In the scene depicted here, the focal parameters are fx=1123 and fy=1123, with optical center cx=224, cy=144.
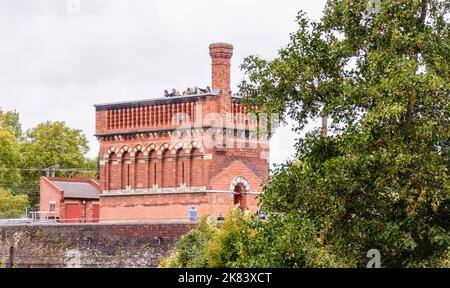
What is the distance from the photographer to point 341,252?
21.6 m

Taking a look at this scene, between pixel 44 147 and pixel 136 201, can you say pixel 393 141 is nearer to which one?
pixel 136 201

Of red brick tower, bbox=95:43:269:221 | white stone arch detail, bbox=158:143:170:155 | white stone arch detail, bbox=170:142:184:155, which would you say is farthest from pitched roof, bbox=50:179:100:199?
white stone arch detail, bbox=170:142:184:155

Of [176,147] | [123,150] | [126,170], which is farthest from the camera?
[123,150]

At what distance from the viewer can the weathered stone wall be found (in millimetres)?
42500

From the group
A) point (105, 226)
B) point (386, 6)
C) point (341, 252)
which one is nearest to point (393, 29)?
point (386, 6)

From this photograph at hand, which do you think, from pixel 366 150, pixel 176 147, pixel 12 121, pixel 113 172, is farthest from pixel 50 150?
pixel 366 150

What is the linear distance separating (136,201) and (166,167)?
259cm

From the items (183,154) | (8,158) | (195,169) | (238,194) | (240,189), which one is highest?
(8,158)

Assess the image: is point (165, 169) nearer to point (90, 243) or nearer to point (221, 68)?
point (221, 68)

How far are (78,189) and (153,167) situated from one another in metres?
8.20

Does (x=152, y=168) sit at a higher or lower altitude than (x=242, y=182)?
higher

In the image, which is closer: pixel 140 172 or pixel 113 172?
pixel 140 172

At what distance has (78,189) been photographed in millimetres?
59656
